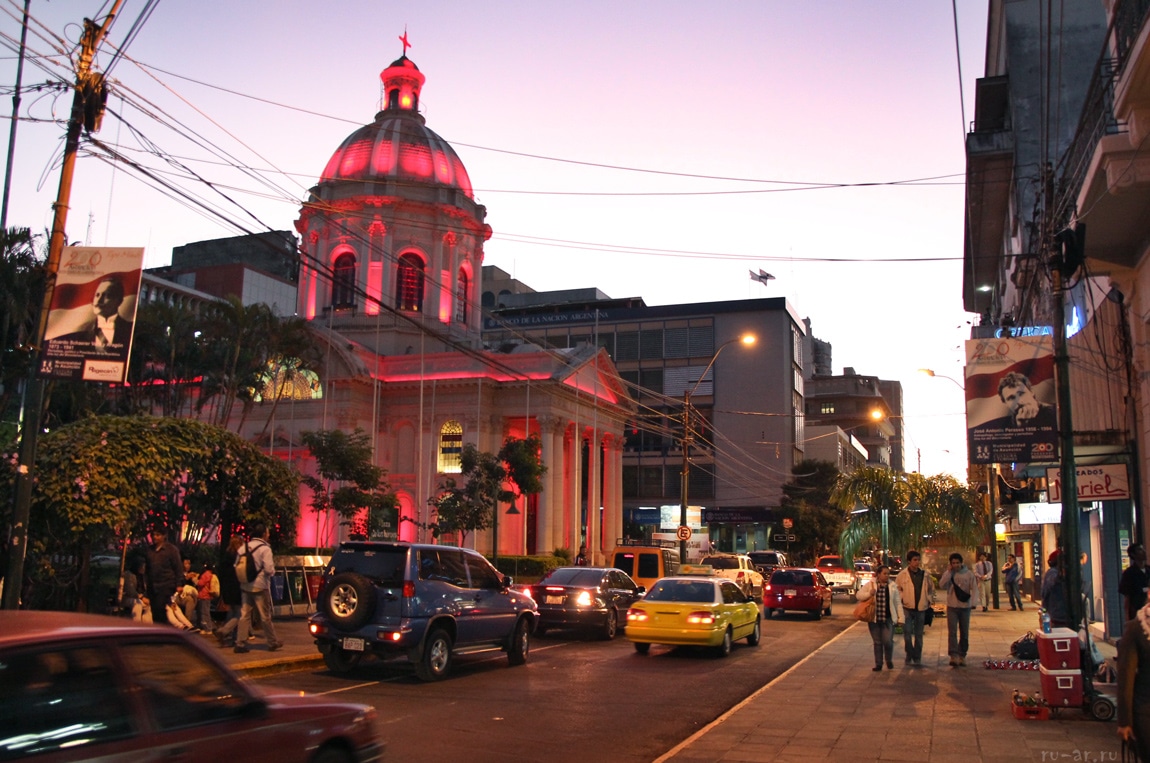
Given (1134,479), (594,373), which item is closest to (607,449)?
(594,373)

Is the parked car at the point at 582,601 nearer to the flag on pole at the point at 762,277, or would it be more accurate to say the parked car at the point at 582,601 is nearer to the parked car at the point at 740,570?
the parked car at the point at 740,570

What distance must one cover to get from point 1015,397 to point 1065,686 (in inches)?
180

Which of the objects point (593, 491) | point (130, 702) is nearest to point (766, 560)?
point (593, 491)

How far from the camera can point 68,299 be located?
12.5 meters

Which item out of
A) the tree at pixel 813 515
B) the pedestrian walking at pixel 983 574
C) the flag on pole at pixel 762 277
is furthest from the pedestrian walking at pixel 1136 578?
the flag on pole at pixel 762 277

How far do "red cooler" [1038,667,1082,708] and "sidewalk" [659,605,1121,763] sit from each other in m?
0.19

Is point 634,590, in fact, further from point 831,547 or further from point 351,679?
point 831,547

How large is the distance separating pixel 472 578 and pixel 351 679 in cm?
234

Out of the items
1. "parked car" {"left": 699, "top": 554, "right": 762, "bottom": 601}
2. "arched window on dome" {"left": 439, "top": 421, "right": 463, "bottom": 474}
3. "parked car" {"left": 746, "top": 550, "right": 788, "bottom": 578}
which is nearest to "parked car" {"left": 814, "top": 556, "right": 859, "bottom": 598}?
"parked car" {"left": 746, "top": 550, "right": 788, "bottom": 578}

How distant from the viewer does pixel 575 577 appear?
21.9 meters

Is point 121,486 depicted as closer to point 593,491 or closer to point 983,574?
point 983,574

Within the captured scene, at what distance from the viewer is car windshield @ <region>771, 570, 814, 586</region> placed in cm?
2941

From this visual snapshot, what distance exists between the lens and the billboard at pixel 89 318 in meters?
12.4

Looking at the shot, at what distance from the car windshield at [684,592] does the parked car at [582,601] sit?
2.62 meters
